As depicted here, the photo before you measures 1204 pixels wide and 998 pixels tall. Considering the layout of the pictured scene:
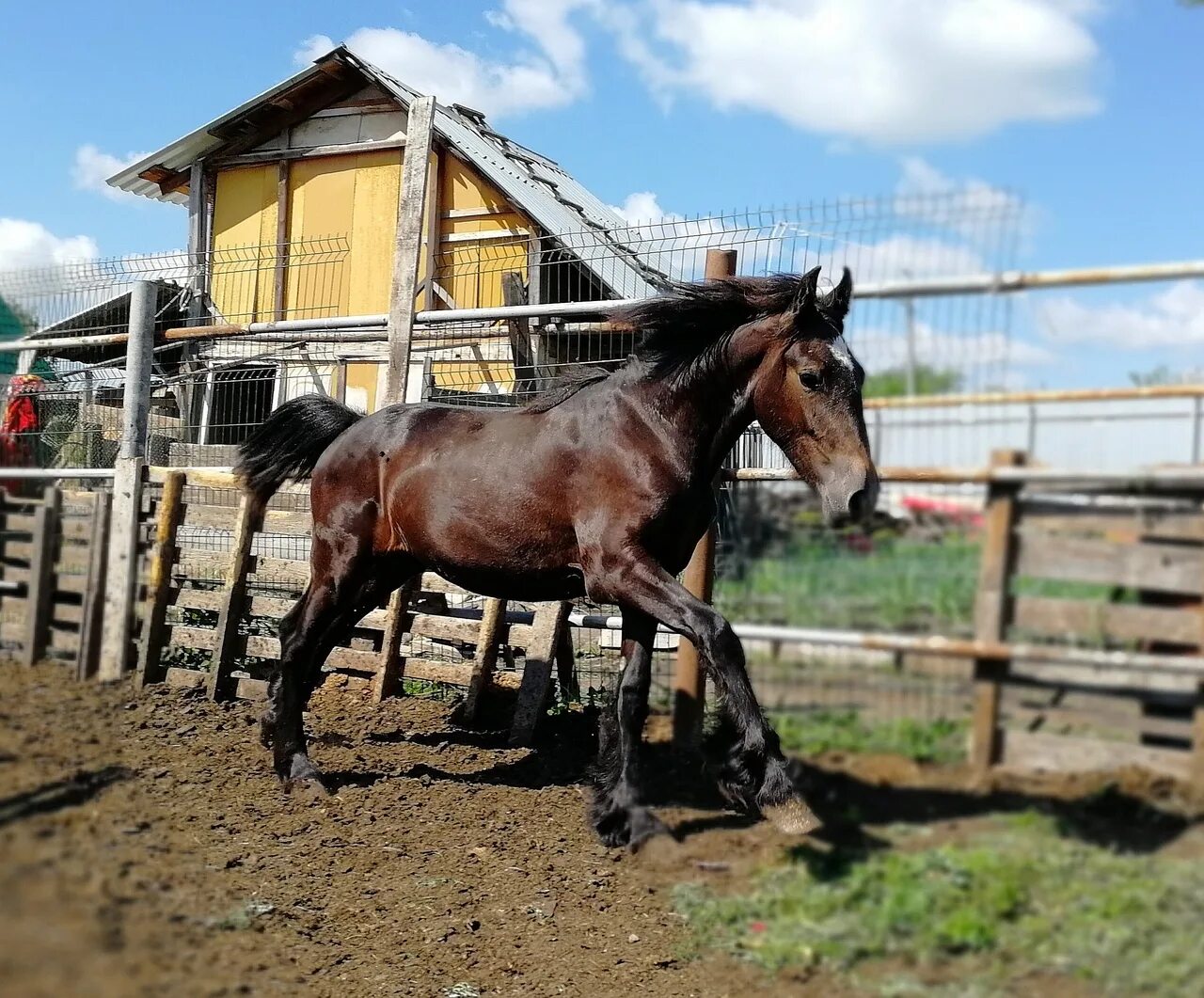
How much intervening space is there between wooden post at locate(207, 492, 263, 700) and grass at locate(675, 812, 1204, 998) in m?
4.49

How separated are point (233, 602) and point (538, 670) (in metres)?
2.17

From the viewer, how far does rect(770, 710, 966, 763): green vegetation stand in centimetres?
257

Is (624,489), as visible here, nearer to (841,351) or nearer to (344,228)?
(841,351)

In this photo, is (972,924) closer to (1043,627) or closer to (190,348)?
(1043,627)

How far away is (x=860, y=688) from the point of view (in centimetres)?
274

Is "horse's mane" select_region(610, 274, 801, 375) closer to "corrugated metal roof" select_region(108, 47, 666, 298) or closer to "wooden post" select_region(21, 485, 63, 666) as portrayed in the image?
"wooden post" select_region(21, 485, 63, 666)

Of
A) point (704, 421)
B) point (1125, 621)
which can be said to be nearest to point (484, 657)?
point (704, 421)

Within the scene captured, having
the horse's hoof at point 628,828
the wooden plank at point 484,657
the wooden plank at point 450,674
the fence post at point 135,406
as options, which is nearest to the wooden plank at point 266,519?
the fence post at point 135,406

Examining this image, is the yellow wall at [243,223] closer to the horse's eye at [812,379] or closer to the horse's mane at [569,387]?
the horse's mane at [569,387]

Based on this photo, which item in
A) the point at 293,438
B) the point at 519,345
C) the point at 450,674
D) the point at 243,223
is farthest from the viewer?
the point at 243,223

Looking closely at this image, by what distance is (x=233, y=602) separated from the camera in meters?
6.34

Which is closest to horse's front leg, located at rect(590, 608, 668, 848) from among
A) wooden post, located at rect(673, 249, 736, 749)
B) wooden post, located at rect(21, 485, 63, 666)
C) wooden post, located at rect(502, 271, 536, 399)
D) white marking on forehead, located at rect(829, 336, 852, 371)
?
wooden post, located at rect(673, 249, 736, 749)

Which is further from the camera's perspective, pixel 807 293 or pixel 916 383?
pixel 807 293

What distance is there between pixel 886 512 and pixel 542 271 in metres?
8.57
